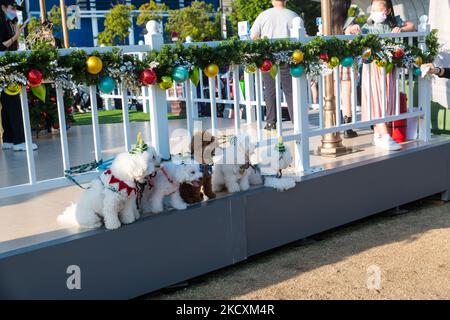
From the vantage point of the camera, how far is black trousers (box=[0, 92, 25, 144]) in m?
5.88

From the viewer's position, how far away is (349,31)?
581cm

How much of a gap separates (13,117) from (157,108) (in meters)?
2.72

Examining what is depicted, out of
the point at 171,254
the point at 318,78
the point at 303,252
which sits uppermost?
the point at 318,78

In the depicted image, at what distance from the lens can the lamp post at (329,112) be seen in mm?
5219

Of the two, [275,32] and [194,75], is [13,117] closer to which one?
[194,75]

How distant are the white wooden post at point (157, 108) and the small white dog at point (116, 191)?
49cm

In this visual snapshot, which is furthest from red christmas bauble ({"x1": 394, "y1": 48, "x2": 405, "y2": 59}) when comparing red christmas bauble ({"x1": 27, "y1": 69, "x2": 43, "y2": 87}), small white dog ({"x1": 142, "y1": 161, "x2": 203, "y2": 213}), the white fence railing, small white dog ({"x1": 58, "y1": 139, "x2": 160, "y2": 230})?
red christmas bauble ({"x1": 27, "y1": 69, "x2": 43, "y2": 87})

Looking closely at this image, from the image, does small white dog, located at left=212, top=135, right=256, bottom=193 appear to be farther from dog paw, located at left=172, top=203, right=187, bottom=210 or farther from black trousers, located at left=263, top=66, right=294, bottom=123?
black trousers, located at left=263, top=66, right=294, bottom=123

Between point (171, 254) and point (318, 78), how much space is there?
6.45 ft

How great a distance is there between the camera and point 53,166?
16.7ft

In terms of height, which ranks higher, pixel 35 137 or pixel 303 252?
pixel 35 137
